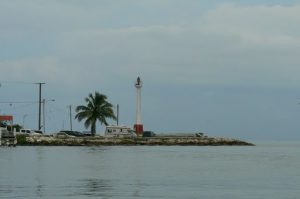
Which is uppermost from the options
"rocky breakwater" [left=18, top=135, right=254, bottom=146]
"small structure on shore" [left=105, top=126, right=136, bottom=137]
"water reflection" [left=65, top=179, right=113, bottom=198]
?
"small structure on shore" [left=105, top=126, right=136, bottom=137]

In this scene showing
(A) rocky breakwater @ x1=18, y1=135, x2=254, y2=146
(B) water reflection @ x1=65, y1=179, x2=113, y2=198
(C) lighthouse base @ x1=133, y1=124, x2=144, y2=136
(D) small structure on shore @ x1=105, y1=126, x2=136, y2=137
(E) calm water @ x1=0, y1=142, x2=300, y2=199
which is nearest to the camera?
(B) water reflection @ x1=65, y1=179, x2=113, y2=198

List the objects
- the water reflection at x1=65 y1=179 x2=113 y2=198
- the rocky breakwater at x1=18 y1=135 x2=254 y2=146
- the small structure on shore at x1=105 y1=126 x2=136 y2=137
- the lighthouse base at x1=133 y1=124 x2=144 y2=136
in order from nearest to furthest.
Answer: the water reflection at x1=65 y1=179 x2=113 y2=198, the rocky breakwater at x1=18 y1=135 x2=254 y2=146, the small structure on shore at x1=105 y1=126 x2=136 y2=137, the lighthouse base at x1=133 y1=124 x2=144 y2=136

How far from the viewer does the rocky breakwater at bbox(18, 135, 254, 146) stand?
4473 inches

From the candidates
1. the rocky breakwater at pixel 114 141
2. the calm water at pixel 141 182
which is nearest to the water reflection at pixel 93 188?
the calm water at pixel 141 182

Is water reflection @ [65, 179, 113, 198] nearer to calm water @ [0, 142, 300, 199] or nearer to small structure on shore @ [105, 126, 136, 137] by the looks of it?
calm water @ [0, 142, 300, 199]

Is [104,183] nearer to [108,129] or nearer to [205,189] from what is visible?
[205,189]

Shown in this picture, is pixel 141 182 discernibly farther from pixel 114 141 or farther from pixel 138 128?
pixel 138 128

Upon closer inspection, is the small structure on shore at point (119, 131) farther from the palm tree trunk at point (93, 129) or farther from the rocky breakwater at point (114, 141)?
the palm tree trunk at point (93, 129)

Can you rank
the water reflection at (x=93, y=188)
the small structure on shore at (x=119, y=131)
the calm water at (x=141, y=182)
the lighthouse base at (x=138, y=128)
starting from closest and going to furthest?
the water reflection at (x=93, y=188) < the calm water at (x=141, y=182) < the small structure on shore at (x=119, y=131) < the lighthouse base at (x=138, y=128)

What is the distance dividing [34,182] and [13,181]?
1.49 metres

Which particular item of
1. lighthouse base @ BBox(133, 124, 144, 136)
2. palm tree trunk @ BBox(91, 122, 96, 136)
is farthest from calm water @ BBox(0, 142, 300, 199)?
lighthouse base @ BBox(133, 124, 144, 136)

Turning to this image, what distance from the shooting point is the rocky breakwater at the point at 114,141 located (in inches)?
4473

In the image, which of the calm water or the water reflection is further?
the calm water

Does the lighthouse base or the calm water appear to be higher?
the lighthouse base
